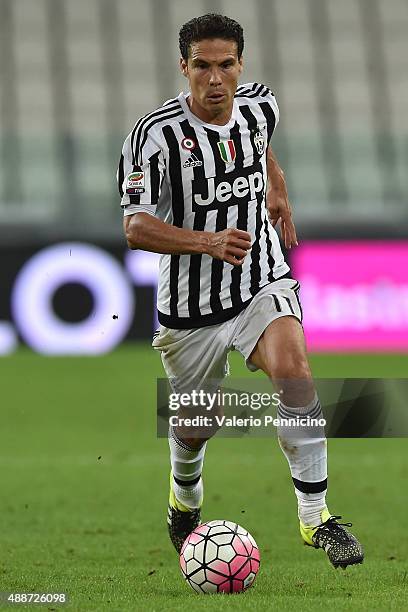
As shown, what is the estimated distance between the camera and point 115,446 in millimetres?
9789

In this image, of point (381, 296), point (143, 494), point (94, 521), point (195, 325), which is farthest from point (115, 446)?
point (381, 296)

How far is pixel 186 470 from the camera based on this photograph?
5.83m

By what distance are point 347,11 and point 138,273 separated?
924cm

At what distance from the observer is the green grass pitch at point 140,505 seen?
4.66 metres

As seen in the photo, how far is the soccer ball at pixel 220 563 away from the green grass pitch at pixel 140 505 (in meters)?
0.08

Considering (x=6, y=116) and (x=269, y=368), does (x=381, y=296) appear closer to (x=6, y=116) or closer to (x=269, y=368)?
(x=6, y=116)

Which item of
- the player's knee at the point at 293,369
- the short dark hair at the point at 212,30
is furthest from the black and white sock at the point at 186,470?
the short dark hair at the point at 212,30

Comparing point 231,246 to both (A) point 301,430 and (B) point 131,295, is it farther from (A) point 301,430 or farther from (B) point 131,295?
(B) point 131,295

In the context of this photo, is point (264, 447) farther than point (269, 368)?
Yes

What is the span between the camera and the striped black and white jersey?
5.16 meters

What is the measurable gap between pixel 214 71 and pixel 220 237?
2.52ft

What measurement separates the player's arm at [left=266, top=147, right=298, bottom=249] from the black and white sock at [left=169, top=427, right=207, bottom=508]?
1066mm

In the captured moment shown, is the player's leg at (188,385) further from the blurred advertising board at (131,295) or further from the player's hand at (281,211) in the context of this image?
the blurred advertising board at (131,295)

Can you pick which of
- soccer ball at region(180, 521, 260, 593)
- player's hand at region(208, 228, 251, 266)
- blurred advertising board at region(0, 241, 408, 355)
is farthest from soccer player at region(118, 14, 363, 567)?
blurred advertising board at region(0, 241, 408, 355)
